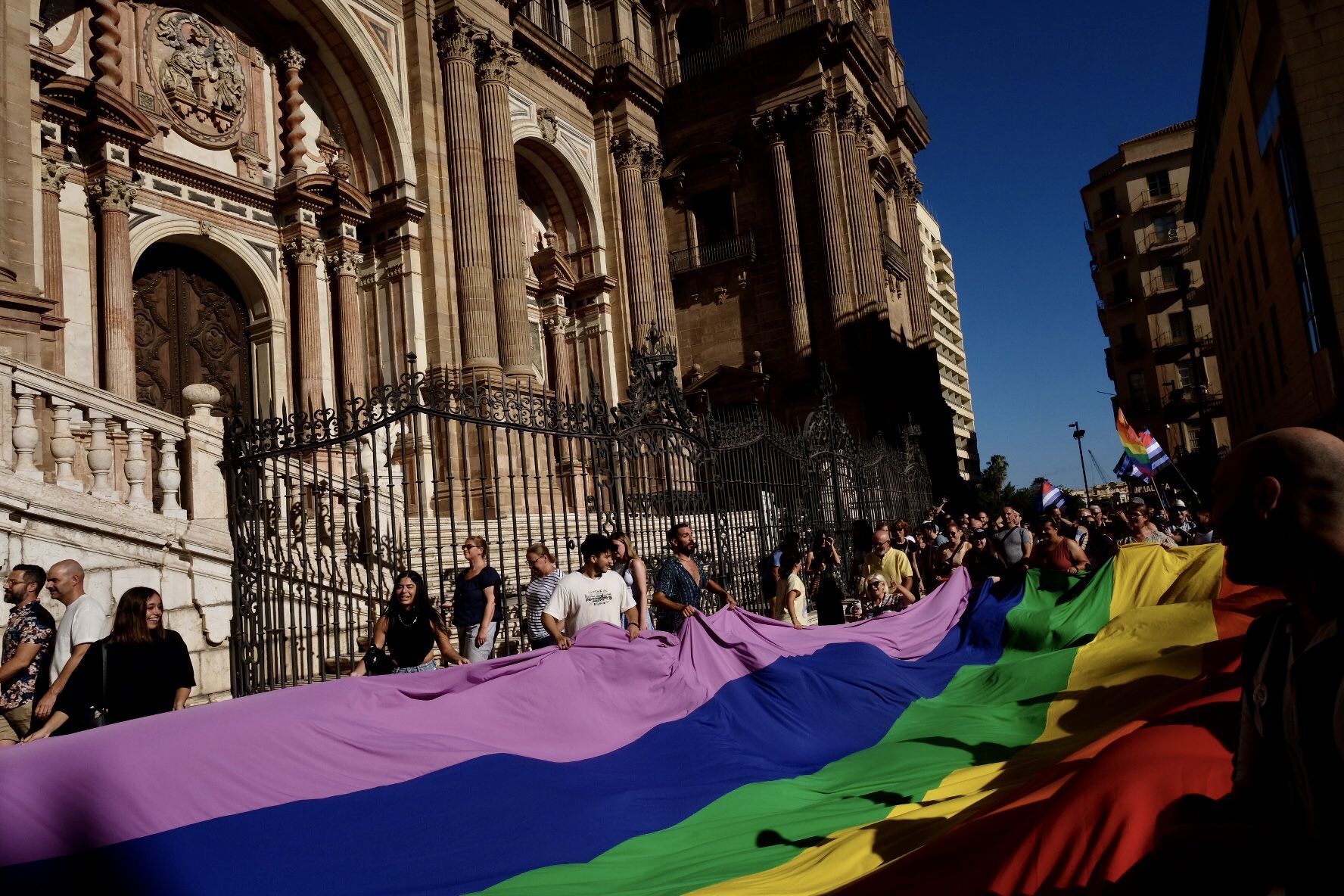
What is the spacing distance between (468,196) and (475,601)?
12.7 metres

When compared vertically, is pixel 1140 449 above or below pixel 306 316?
below

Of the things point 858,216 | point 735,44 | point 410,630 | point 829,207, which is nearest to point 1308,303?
point 858,216

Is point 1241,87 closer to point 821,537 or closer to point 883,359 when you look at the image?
point 883,359

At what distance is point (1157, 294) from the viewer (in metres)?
53.9

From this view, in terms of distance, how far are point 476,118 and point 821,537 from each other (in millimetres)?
12963

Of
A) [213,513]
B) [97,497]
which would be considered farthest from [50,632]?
[213,513]

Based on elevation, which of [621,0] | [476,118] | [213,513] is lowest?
[213,513]

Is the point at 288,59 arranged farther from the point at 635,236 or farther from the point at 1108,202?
the point at 1108,202

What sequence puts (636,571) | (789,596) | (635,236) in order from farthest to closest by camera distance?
(635,236) < (789,596) < (636,571)

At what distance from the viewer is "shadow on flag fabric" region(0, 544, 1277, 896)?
2674 millimetres

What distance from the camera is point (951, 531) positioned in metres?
13.0

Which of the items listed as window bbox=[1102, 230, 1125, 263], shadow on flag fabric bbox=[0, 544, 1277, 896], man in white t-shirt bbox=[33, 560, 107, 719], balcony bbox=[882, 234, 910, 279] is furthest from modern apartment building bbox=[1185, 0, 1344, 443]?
window bbox=[1102, 230, 1125, 263]

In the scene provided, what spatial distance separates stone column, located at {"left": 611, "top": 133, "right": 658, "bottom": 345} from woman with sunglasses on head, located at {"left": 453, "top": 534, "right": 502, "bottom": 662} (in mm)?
16484

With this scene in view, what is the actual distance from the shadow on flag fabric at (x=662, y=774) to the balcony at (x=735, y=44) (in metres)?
23.8
